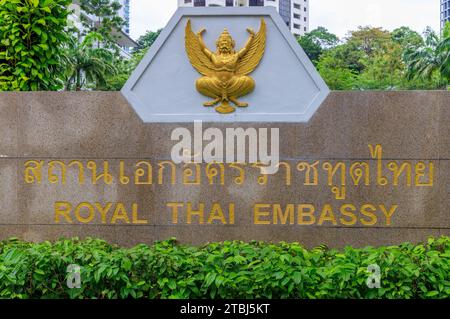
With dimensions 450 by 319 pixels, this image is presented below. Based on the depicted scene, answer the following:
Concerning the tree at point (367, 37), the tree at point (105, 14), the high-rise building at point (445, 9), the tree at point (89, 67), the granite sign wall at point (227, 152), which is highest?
the high-rise building at point (445, 9)

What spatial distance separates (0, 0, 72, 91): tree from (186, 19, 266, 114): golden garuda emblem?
1.85m

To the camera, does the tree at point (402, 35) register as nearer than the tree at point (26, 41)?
No

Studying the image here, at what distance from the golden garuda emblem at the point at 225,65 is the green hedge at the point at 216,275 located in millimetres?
1679

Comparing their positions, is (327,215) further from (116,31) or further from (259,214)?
(116,31)

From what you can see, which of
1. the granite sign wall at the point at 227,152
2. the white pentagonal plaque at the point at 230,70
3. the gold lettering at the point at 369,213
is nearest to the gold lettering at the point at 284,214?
the granite sign wall at the point at 227,152

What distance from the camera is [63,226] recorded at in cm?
571

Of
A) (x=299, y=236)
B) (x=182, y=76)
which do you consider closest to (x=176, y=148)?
(x=182, y=76)

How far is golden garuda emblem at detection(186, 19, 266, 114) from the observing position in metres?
5.52

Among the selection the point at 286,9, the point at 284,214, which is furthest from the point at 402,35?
the point at 284,214

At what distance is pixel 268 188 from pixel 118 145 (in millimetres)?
1589

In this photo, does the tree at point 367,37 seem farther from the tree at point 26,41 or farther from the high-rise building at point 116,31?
the tree at point 26,41

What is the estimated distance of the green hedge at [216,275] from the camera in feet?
13.9

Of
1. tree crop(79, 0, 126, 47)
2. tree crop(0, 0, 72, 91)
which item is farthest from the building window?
tree crop(0, 0, 72, 91)

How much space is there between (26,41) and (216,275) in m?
3.74
